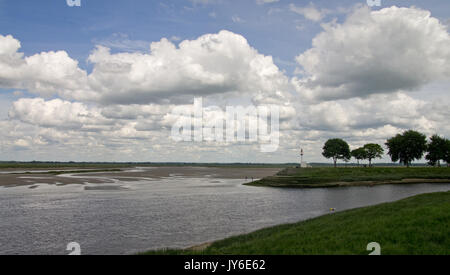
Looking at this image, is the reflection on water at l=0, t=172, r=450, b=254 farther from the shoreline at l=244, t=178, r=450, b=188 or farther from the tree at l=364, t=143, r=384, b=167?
the tree at l=364, t=143, r=384, b=167

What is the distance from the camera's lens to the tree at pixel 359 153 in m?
157

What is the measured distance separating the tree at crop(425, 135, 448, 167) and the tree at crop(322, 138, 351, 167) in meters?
37.6

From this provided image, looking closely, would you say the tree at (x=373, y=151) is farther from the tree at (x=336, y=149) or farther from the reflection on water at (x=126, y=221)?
the reflection on water at (x=126, y=221)

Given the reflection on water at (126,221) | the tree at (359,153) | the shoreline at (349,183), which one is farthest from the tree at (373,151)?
the reflection on water at (126,221)

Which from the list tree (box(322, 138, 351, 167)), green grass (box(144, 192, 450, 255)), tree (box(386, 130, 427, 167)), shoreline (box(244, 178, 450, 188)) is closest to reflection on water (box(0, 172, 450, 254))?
green grass (box(144, 192, 450, 255))

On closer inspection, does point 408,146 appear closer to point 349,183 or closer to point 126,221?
point 349,183

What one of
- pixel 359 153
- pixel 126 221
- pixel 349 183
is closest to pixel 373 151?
pixel 359 153

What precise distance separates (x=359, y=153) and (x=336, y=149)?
1344cm

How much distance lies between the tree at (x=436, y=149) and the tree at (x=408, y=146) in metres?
5.10

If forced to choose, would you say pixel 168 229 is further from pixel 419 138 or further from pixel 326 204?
pixel 419 138

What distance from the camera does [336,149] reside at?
15500cm
